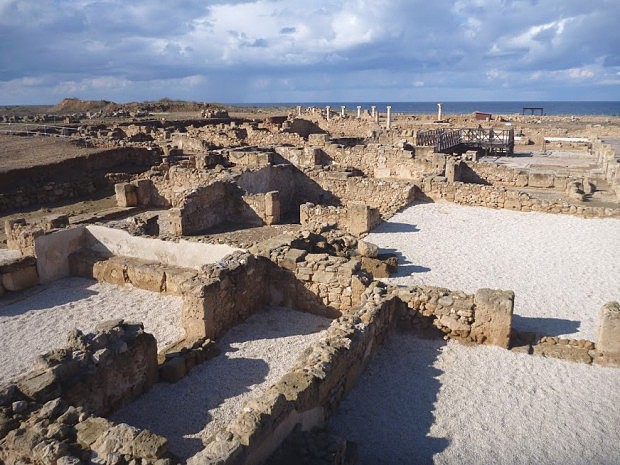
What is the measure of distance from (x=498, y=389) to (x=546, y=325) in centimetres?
239

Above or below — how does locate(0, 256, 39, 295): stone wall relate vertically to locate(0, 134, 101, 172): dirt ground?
below

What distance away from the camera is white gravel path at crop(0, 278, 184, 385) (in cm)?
863

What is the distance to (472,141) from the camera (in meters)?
30.6

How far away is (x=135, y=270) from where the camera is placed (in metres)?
11.0

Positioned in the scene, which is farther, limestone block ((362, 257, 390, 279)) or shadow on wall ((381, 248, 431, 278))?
shadow on wall ((381, 248, 431, 278))

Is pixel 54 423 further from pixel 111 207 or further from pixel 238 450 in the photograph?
pixel 111 207

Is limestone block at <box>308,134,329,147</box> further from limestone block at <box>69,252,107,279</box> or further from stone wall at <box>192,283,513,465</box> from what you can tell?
stone wall at <box>192,283,513,465</box>

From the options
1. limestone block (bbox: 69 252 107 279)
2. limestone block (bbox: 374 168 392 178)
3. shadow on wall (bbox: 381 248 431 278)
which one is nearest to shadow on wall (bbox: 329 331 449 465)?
shadow on wall (bbox: 381 248 431 278)

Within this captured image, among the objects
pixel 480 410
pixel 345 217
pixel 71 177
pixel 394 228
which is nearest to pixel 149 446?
pixel 480 410

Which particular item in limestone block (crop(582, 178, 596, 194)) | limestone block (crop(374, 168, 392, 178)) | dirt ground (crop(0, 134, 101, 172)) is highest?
dirt ground (crop(0, 134, 101, 172))

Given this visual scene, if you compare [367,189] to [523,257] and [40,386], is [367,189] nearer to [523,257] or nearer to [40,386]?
[523,257]

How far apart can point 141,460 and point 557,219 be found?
550 inches

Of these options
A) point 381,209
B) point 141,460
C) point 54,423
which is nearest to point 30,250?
point 54,423

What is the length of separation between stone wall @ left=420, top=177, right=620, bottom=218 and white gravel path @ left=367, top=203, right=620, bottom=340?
343mm
